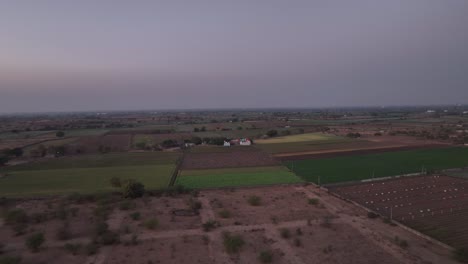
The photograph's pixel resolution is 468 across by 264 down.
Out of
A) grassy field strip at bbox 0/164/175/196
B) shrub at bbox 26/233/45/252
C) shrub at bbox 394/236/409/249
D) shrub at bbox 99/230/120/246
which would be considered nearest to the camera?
shrub at bbox 26/233/45/252

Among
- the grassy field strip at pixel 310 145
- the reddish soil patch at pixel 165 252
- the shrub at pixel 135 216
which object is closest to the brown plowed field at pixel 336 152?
the grassy field strip at pixel 310 145

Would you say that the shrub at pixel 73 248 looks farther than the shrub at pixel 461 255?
Yes

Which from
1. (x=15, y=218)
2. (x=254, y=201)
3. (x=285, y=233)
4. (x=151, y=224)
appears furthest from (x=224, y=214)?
(x=15, y=218)

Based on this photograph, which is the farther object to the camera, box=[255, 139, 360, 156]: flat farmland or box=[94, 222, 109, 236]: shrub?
box=[255, 139, 360, 156]: flat farmland

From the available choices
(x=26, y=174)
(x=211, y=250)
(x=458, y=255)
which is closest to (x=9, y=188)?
(x=26, y=174)

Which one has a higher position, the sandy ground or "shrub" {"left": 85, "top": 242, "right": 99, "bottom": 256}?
"shrub" {"left": 85, "top": 242, "right": 99, "bottom": 256}

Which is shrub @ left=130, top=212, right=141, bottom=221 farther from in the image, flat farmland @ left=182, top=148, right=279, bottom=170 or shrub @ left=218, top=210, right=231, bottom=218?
flat farmland @ left=182, top=148, right=279, bottom=170

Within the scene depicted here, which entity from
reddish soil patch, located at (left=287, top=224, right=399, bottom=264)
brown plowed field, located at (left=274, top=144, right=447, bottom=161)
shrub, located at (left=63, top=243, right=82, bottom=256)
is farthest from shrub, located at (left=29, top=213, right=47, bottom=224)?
brown plowed field, located at (left=274, top=144, right=447, bottom=161)

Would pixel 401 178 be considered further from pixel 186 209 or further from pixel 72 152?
pixel 72 152

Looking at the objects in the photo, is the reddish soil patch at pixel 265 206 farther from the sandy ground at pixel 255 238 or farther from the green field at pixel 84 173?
the green field at pixel 84 173
